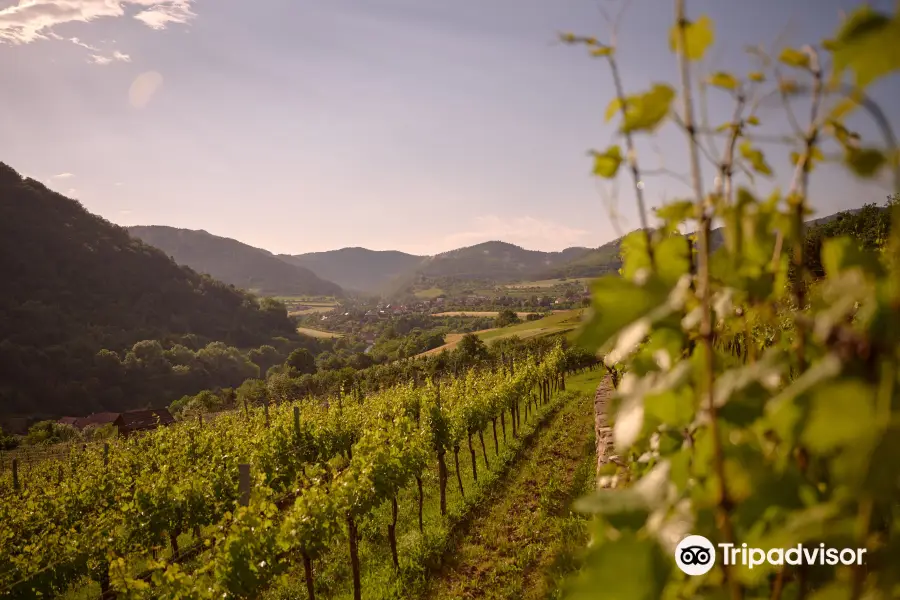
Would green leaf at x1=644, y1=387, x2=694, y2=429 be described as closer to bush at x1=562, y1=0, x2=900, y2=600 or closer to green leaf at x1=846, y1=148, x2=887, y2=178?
bush at x1=562, y1=0, x2=900, y2=600

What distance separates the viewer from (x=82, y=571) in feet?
31.8

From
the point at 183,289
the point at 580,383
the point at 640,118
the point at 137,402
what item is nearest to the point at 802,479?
the point at 640,118

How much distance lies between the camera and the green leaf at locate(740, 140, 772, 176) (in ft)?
3.10

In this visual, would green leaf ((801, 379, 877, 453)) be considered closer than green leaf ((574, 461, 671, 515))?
Yes

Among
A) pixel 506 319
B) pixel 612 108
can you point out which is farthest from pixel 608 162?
pixel 506 319

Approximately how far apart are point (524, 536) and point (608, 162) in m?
11.4

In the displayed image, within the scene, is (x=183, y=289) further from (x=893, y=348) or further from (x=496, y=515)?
(x=893, y=348)

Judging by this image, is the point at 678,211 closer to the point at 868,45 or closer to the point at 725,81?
the point at 725,81

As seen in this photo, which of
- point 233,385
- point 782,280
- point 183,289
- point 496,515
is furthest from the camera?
point 183,289

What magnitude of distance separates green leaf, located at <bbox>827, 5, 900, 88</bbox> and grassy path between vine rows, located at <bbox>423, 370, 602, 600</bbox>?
241 inches

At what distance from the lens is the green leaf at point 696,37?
74 centimetres

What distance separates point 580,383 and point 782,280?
3947 centimetres

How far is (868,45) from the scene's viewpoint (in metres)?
0.50

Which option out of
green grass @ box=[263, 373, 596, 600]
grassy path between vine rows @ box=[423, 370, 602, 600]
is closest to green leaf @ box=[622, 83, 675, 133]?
grassy path between vine rows @ box=[423, 370, 602, 600]
